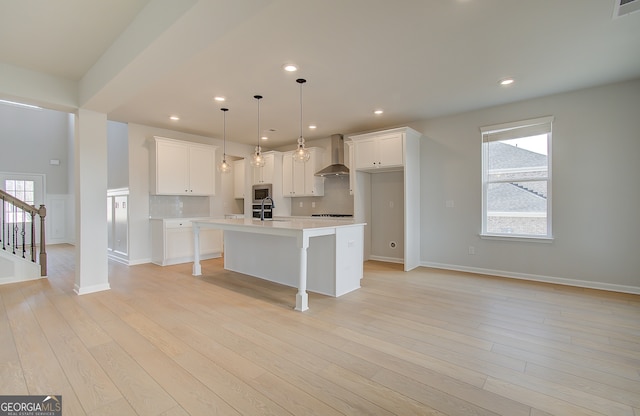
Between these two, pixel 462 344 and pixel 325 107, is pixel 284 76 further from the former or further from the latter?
pixel 462 344

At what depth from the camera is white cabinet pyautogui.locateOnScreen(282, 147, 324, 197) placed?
6320 millimetres

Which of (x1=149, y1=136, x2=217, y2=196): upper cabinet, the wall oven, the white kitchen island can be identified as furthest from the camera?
the wall oven

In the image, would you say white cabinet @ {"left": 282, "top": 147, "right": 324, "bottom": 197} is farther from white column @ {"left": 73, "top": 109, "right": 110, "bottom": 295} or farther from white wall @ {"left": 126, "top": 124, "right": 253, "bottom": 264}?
white column @ {"left": 73, "top": 109, "right": 110, "bottom": 295}

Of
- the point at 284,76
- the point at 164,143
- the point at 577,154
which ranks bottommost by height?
the point at 577,154

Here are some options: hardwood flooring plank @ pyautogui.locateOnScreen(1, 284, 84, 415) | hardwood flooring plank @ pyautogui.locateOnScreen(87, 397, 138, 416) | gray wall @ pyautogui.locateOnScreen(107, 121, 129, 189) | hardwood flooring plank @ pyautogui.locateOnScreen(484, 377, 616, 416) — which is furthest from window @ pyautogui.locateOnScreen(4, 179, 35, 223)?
hardwood flooring plank @ pyautogui.locateOnScreen(484, 377, 616, 416)

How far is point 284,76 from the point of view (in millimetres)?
3412

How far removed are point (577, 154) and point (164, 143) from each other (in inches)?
260

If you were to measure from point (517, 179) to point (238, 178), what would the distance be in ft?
19.4

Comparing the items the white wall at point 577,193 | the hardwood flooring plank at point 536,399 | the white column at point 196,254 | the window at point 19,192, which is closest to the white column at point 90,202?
the white column at point 196,254

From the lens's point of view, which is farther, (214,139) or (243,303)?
(214,139)

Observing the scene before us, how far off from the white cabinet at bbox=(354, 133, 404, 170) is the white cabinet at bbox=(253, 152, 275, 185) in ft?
7.23

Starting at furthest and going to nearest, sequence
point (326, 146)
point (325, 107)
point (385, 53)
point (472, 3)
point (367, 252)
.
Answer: point (326, 146) → point (367, 252) → point (325, 107) → point (385, 53) → point (472, 3)

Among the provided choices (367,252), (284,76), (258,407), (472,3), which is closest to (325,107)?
(284,76)

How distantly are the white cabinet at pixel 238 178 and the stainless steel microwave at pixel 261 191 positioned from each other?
1.00ft
